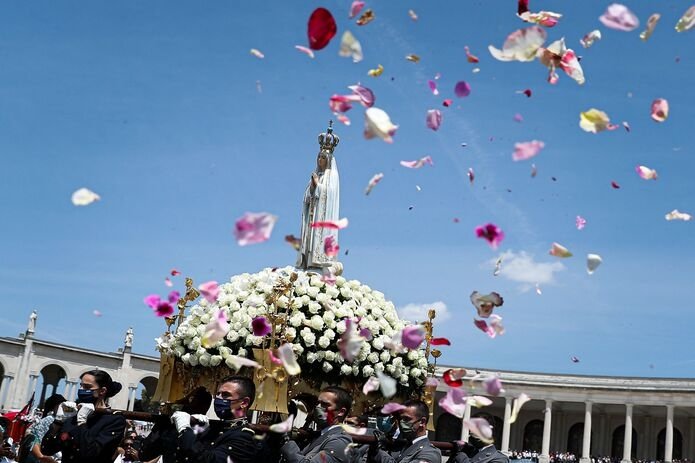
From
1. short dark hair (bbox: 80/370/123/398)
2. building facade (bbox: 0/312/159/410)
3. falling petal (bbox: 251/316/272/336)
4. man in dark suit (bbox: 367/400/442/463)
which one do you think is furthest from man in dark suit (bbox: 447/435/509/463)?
building facade (bbox: 0/312/159/410)

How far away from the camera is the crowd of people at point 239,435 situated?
686cm

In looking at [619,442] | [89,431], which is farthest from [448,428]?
[89,431]

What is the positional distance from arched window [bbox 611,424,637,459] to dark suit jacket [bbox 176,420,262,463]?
74.8m

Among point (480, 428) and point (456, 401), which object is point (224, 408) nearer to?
point (456, 401)

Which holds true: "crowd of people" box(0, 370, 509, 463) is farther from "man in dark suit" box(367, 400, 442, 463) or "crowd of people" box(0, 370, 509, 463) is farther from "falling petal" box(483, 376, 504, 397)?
"falling petal" box(483, 376, 504, 397)

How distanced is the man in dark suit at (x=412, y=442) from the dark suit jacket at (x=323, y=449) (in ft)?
2.20

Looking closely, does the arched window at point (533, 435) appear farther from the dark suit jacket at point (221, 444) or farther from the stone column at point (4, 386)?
the dark suit jacket at point (221, 444)

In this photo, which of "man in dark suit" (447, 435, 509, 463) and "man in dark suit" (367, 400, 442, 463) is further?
"man in dark suit" (447, 435, 509, 463)

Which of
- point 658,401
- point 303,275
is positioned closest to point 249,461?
point 303,275

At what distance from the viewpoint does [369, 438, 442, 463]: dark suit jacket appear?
25.4ft

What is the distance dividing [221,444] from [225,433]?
10cm

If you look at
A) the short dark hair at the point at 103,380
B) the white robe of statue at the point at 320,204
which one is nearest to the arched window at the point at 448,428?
the white robe of statue at the point at 320,204

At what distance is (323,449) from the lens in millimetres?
7246

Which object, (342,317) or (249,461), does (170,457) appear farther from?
(342,317)
